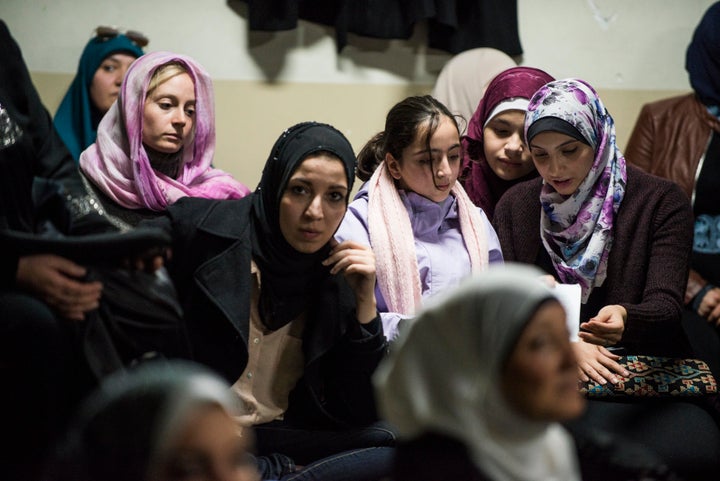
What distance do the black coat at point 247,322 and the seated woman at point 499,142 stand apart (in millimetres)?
871

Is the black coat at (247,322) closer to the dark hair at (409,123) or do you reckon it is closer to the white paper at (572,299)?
the white paper at (572,299)

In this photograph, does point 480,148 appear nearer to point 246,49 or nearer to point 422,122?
point 422,122

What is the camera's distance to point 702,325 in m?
2.48

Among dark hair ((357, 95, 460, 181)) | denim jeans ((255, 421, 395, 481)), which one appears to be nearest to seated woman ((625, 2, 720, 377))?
dark hair ((357, 95, 460, 181))

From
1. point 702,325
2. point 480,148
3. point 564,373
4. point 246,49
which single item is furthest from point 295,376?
point 246,49

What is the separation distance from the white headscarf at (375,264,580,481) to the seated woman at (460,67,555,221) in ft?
4.81

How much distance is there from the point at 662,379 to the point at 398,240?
66 centimetres

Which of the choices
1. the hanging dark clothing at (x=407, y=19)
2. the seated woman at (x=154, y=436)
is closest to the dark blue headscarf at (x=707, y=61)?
the hanging dark clothing at (x=407, y=19)

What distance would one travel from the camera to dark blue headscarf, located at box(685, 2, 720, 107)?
300 cm

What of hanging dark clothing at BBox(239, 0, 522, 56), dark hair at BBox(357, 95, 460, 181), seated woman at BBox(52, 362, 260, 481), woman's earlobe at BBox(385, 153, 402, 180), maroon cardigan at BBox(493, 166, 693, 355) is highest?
hanging dark clothing at BBox(239, 0, 522, 56)

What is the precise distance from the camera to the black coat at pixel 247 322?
1.67m

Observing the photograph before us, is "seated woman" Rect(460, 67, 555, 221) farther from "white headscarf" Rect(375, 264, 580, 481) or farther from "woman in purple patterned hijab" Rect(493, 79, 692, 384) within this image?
"white headscarf" Rect(375, 264, 580, 481)

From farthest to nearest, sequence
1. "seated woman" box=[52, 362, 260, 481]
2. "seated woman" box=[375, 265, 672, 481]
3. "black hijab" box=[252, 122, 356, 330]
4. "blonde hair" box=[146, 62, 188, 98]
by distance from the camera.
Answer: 1. "blonde hair" box=[146, 62, 188, 98]
2. "black hijab" box=[252, 122, 356, 330]
3. "seated woman" box=[375, 265, 672, 481]
4. "seated woman" box=[52, 362, 260, 481]

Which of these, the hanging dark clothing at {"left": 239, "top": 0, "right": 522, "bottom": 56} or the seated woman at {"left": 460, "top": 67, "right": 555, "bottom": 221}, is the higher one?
the hanging dark clothing at {"left": 239, "top": 0, "right": 522, "bottom": 56}
